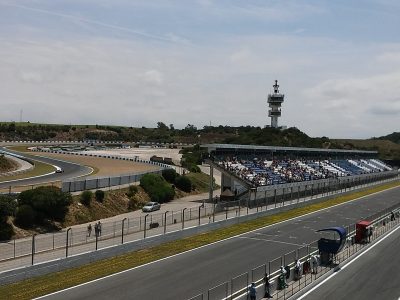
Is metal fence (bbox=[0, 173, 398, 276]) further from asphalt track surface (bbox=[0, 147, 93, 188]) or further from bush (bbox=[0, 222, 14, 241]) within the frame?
asphalt track surface (bbox=[0, 147, 93, 188])

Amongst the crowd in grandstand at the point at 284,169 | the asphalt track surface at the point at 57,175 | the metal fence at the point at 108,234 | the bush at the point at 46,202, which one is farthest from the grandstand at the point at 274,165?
the bush at the point at 46,202

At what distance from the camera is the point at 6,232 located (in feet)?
111

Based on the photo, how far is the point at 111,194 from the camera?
49.6 metres

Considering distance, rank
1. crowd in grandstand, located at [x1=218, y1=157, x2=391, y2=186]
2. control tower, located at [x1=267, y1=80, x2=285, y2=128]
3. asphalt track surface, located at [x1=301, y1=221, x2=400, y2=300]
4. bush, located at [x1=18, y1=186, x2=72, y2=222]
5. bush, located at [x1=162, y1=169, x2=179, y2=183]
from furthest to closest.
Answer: control tower, located at [x1=267, y1=80, x2=285, y2=128] < bush, located at [x1=162, y1=169, x2=179, y2=183] < crowd in grandstand, located at [x1=218, y1=157, x2=391, y2=186] < bush, located at [x1=18, y1=186, x2=72, y2=222] < asphalt track surface, located at [x1=301, y1=221, x2=400, y2=300]

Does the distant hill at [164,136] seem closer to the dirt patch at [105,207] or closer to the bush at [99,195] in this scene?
the dirt patch at [105,207]

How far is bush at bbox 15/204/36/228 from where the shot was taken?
3647cm

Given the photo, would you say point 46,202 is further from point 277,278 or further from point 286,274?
point 277,278

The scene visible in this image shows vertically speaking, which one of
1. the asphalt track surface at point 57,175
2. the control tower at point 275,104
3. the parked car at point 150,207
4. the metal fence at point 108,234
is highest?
the control tower at point 275,104

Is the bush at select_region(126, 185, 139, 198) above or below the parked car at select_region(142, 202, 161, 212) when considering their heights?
above

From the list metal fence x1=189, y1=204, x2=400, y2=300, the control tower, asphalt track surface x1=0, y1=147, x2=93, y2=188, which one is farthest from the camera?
the control tower

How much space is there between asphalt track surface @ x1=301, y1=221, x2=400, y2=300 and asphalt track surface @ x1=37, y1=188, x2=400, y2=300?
509 cm

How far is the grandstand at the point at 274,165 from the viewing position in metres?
58.3

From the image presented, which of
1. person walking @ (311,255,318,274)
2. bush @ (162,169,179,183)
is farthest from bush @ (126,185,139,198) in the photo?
person walking @ (311,255,318,274)

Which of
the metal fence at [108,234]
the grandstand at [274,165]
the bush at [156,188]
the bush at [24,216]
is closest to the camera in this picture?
the metal fence at [108,234]
